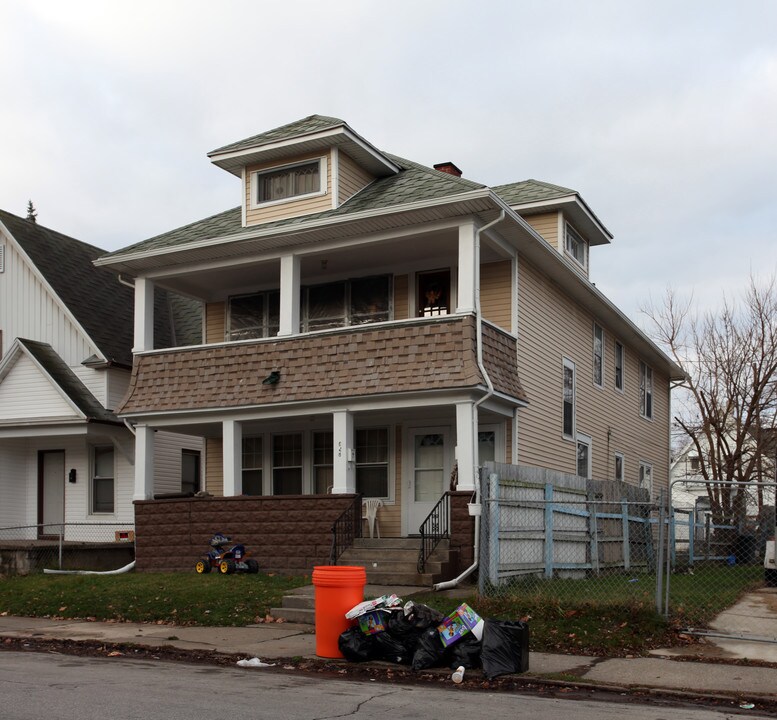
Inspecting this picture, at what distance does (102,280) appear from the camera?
24.9 meters

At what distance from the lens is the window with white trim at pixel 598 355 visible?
23539mm

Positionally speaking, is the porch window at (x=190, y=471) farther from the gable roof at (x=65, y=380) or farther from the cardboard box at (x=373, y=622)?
the cardboard box at (x=373, y=622)

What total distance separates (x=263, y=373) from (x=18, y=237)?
8.93 m

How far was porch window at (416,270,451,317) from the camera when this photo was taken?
1877 cm

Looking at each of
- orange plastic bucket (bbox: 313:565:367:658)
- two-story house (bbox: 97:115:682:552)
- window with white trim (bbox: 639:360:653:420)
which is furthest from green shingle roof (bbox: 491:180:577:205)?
orange plastic bucket (bbox: 313:565:367:658)

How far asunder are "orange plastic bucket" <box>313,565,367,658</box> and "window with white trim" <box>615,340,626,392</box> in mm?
16121

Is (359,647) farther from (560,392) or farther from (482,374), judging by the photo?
(560,392)

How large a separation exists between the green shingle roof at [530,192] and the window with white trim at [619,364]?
5.06m

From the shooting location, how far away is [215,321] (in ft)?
70.3

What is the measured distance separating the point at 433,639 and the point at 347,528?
23.0ft

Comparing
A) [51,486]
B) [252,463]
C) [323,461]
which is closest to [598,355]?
[323,461]

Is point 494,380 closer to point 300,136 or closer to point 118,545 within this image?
point 300,136

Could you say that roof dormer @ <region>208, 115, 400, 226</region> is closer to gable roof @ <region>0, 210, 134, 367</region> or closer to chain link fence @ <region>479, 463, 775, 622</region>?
gable roof @ <region>0, 210, 134, 367</region>

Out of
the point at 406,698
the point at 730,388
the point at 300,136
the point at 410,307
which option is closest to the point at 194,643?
the point at 406,698
